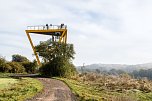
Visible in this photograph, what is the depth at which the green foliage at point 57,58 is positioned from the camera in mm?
65062

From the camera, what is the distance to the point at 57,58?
66312mm

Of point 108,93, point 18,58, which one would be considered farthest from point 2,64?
point 108,93

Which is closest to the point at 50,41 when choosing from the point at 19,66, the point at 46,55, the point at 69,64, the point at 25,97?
the point at 46,55

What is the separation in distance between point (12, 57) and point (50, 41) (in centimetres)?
4541

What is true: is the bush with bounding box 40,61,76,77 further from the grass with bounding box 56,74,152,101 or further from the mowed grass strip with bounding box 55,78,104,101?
the mowed grass strip with bounding box 55,78,104,101

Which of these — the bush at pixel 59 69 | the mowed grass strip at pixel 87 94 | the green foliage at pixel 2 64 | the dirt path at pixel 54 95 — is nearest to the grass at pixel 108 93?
the mowed grass strip at pixel 87 94

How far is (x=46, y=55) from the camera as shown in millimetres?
70000

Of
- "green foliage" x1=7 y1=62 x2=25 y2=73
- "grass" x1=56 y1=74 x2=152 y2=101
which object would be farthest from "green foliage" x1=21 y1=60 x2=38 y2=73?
"grass" x1=56 y1=74 x2=152 y2=101

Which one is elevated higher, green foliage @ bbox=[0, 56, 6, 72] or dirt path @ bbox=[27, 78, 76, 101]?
green foliage @ bbox=[0, 56, 6, 72]

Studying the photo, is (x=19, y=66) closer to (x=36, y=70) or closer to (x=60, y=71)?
(x=36, y=70)

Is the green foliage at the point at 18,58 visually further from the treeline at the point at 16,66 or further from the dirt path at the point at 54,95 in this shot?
the dirt path at the point at 54,95

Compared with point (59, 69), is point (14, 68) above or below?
above

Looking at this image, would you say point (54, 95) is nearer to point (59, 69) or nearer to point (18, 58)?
point (59, 69)

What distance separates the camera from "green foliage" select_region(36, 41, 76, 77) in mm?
65062
